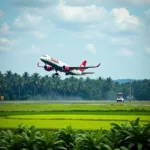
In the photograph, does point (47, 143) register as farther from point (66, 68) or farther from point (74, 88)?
point (74, 88)

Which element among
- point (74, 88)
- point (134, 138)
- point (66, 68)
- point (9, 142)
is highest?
point (66, 68)

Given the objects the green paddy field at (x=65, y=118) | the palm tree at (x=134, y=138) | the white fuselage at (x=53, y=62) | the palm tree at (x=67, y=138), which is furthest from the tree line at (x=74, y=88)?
the palm tree at (x=134, y=138)

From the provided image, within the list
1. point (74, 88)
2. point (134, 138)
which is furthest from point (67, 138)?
point (74, 88)

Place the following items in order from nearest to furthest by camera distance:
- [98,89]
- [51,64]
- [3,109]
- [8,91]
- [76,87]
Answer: [3,109], [8,91], [51,64], [98,89], [76,87]

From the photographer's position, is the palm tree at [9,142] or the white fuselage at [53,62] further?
the white fuselage at [53,62]

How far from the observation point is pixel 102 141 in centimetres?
968

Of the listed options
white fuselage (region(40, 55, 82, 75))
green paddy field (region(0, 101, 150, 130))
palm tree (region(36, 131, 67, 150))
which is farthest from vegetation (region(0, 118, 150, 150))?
white fuselage (region(40, 55, 82, 75))

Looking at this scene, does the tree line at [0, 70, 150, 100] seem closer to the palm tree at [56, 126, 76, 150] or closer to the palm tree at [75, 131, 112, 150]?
the palm tree at [56, 126, 76, 150]

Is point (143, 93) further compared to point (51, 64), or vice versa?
point (51, 64)

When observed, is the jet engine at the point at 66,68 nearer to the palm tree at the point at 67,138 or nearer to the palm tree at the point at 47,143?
the palm tree at the point at 67,138

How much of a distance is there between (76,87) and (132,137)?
55194mm

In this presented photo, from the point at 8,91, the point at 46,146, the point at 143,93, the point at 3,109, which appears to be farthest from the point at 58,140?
the point at 143,93

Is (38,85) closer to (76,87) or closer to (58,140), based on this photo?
(76,87)

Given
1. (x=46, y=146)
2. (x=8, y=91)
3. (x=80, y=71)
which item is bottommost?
(x=46, y=146)
